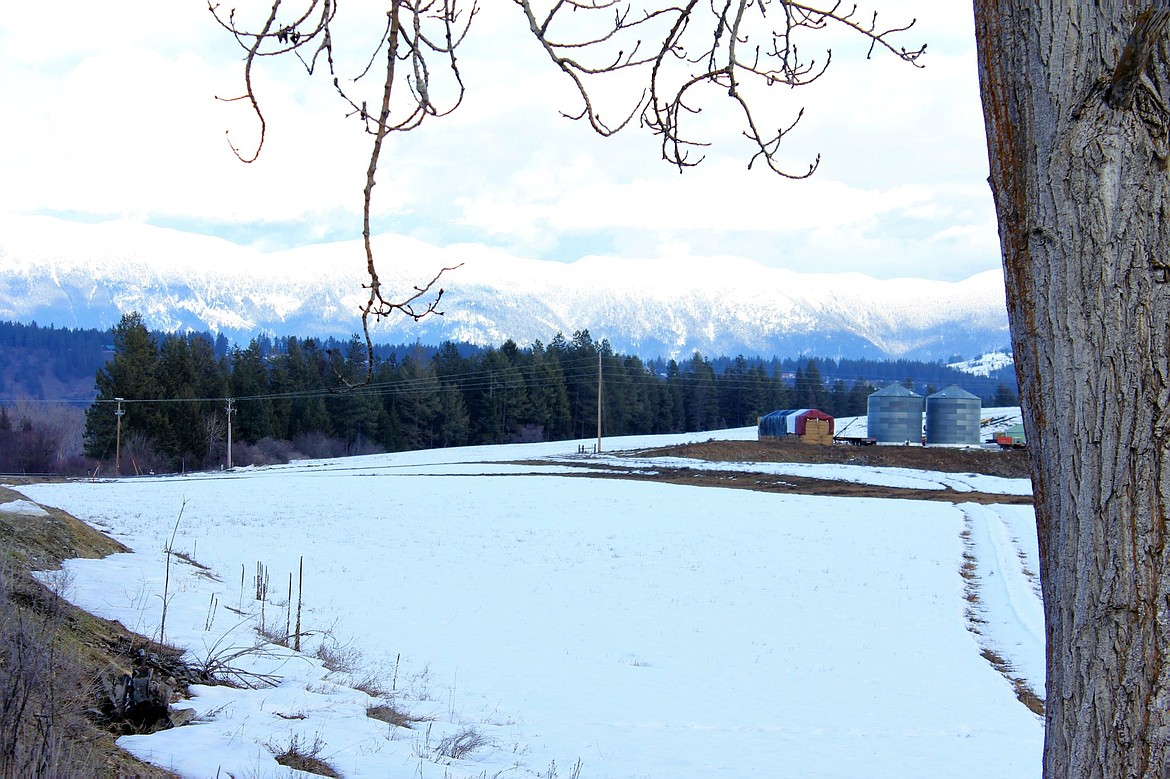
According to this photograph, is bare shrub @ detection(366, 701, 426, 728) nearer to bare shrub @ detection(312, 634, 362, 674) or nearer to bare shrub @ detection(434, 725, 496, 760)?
bare shrub @ detection(434, 725, 496, 760)

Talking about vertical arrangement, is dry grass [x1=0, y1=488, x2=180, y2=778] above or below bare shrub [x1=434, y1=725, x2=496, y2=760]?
above

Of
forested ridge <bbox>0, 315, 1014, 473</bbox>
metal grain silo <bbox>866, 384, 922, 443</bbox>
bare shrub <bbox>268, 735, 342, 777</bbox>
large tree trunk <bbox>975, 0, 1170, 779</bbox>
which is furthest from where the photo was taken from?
metal grain silo <bbox>866, 384, 922, 443</bbox>

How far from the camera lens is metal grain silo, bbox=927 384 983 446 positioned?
60.0 meters

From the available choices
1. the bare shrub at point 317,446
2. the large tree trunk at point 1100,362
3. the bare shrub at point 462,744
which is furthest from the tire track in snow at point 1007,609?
the bare shrub at point 317,446

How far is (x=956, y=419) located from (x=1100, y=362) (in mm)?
62584

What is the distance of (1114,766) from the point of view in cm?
202

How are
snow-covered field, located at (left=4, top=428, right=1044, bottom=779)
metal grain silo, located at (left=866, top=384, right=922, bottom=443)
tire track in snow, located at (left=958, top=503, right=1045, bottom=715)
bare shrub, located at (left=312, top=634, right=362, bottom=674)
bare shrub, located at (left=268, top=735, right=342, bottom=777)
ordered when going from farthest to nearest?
metal grain silo, located at (left=866, top=384, right=922, bottom=443) → tire track in snow, located at (left=958, top=503, right=1045, bottom=715) → bare shrub, located at (left=312, top=634, right=362, bottom=674) → snow-covered field, located at (left=4, top=428, right=1044, bottom=779) → bare shrub, located at (left=268, top=735, right=342, bottom=777)

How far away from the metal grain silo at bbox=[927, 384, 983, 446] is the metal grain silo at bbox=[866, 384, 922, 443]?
4.15 ft

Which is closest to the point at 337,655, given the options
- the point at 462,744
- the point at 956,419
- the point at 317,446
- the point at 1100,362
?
the point at 462,744

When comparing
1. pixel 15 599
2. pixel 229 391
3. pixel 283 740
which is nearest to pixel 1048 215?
pixel 283 740

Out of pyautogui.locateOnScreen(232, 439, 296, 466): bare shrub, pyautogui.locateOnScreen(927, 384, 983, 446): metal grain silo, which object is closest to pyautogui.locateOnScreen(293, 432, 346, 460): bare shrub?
pyautogui.locateOnScreen(232, 439, 296, 466): bare shrub

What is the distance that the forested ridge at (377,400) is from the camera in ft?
200

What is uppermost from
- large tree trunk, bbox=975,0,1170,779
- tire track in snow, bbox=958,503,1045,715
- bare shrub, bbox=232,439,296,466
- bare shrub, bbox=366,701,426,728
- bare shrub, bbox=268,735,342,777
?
large tree trunk, bbox=975,0,1170,779

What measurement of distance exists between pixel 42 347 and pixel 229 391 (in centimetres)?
14460
